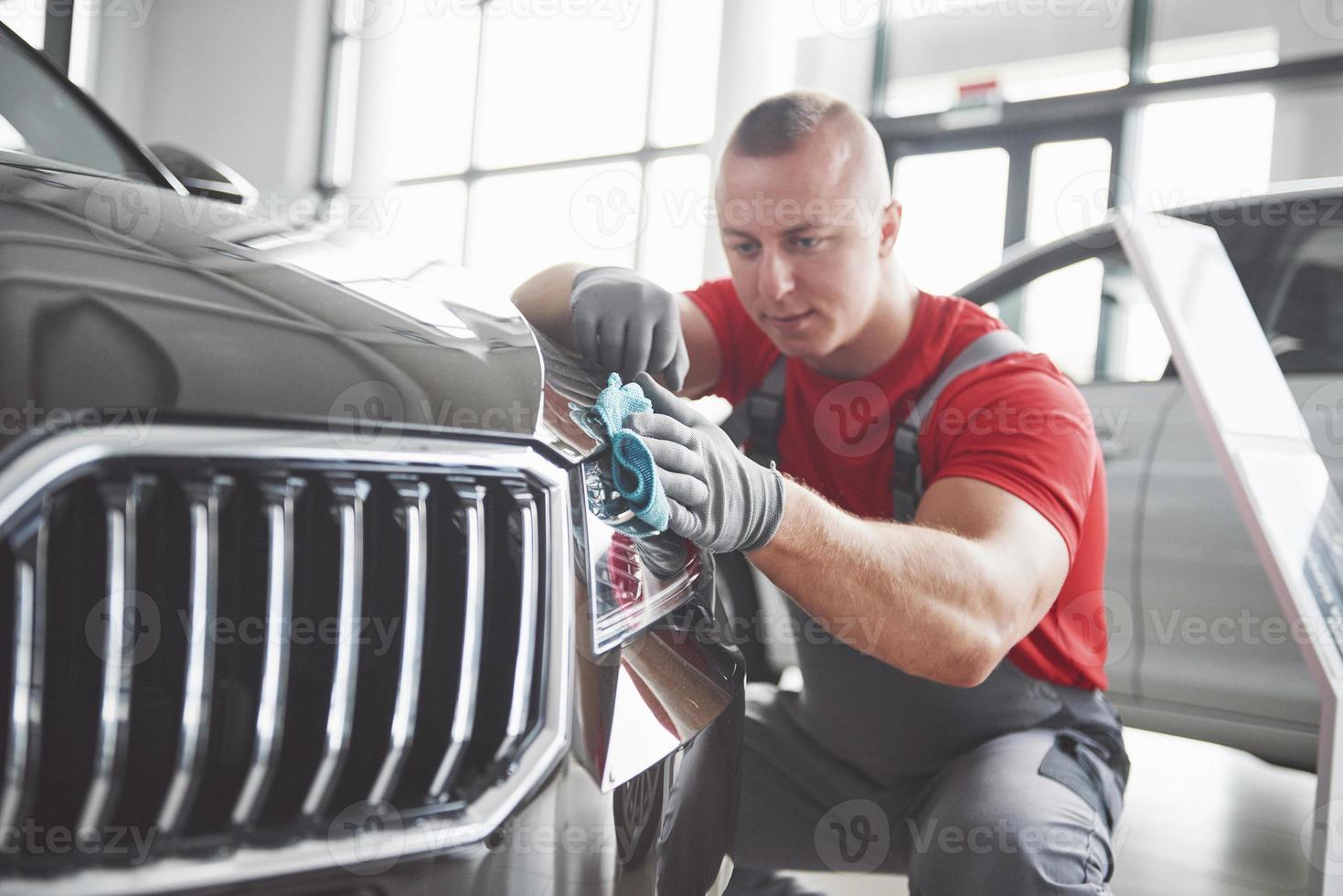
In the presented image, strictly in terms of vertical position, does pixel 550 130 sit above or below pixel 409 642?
above

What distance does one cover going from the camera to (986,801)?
56.6 inches

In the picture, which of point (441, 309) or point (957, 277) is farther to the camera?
point (957, 277)

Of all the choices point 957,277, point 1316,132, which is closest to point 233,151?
point 957,277

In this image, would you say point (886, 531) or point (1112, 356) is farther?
point (1112, 356)

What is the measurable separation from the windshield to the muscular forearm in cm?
111

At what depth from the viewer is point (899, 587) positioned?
127cm

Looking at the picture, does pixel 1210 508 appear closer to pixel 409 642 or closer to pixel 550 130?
pixel 409 642

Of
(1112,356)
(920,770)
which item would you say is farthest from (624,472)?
(1112,356)

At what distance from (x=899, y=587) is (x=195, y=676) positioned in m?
0.81

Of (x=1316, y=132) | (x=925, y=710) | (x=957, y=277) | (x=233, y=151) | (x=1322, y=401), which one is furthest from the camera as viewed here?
(x=233, y=151)

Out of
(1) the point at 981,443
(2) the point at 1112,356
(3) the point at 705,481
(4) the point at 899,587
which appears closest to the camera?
(3) the point at 705,481

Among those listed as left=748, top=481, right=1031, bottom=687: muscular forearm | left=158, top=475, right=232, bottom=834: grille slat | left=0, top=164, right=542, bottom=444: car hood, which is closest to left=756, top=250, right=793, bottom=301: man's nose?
left=748, top=481, right=1031, bottom=687: muscular forearm

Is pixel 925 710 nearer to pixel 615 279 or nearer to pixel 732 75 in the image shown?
pixel 615 279

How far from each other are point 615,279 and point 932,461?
1.81ft
